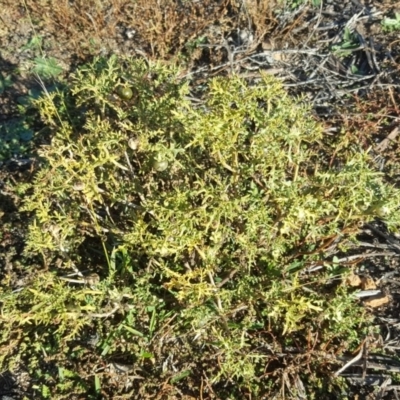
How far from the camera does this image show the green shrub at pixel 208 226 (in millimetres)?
2309

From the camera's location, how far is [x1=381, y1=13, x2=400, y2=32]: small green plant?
153 inches

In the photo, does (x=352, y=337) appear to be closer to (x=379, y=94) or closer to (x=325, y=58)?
(x=379, y=94)

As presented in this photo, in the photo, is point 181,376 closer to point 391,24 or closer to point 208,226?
point 208,226

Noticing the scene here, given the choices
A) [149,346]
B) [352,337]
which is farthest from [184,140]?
[352,337]

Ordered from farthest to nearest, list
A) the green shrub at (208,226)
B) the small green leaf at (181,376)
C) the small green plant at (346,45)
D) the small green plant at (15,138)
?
the small green plant at (346,45) < the small green plant at (15,138) < the small green leaf at (181,376) < the green shrub at (208,226)

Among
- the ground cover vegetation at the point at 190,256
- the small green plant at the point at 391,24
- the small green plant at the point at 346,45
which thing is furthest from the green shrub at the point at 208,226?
the small green plant at the point at 391,24

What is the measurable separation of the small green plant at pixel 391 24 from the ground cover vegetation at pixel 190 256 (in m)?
1.23

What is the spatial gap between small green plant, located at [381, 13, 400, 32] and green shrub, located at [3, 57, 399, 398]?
1.58 m

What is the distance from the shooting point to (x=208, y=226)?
2.28m

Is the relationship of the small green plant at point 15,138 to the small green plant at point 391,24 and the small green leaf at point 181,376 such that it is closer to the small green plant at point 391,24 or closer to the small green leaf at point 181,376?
the small green leaf at point 181,376

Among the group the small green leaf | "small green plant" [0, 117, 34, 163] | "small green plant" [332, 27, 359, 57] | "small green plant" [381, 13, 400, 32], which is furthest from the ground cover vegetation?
"small green plant" [381, 13, 400, 32]

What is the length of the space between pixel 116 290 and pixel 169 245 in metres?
0.43

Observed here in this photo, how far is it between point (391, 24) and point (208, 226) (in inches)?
95.8

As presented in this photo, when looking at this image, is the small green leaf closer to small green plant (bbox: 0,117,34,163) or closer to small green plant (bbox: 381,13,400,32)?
small green plant (bbox: 0,117,34,163)
